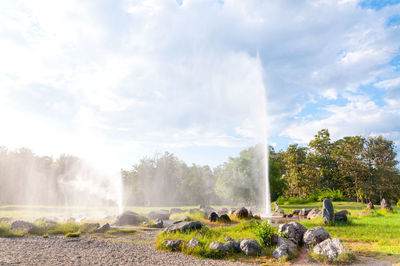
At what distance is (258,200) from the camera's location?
31.7 metres

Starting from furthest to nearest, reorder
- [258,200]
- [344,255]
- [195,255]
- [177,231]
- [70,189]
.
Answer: [70,189]
[258,200]
[177,231]
[195,255]
[344,255]

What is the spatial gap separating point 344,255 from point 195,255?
14.5ft

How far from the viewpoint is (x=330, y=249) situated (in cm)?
818

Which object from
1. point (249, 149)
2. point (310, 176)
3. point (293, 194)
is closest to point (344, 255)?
point (249, 149)

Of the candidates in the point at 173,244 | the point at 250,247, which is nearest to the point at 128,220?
the point at 173,244

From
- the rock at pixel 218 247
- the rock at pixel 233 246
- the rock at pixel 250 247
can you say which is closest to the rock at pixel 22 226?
the rock at pixel 218 247

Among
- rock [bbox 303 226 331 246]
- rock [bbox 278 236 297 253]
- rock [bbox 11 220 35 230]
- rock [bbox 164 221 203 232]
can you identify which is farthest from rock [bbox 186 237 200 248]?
rock [bbox 11 220 35 230]

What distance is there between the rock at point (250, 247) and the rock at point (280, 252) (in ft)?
1.92

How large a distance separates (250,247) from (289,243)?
135 centimetres

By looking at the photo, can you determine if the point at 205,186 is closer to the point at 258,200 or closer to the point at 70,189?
the point at 258,200

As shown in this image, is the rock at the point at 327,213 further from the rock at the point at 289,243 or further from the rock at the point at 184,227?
the rock at the point at 184,227

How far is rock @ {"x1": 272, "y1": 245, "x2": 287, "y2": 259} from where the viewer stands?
27.7ft

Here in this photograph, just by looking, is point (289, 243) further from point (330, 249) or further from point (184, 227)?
point (184, 227)

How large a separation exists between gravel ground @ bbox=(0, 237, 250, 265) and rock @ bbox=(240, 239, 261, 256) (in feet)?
3.45
